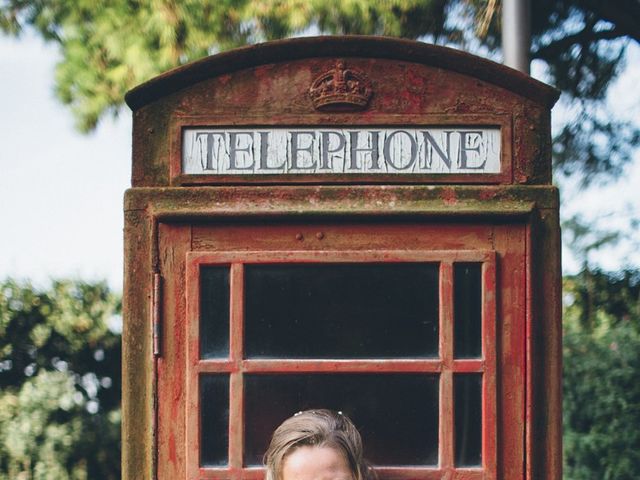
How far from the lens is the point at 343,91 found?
2.73 m

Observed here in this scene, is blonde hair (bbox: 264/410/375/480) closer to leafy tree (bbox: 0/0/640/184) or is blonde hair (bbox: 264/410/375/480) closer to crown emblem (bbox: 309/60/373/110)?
crown emblem (bbox: 309/60/373/110)

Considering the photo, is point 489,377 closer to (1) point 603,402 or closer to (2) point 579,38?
(1) point 603,402

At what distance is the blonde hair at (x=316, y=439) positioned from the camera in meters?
2.40

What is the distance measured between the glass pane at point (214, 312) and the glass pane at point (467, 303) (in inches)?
26.9

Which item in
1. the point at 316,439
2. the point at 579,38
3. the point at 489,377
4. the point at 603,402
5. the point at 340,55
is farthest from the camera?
the point at 579,38

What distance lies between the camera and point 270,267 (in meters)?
2.68

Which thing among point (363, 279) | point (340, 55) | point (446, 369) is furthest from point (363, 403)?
point (340, 55)

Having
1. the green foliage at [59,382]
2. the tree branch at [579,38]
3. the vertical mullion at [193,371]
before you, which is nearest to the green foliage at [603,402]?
the tree branch at [579,38]

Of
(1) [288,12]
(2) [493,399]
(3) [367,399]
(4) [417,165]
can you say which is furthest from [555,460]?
(1) [288,12]

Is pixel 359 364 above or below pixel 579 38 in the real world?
below

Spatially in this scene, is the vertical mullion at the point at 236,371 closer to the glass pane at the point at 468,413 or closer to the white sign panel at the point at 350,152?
the white sign panel at the point at 350,152

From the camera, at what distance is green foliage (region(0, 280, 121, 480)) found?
18.2 feet

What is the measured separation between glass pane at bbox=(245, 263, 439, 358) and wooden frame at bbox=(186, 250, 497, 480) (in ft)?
0.09

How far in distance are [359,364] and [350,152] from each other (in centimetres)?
63
